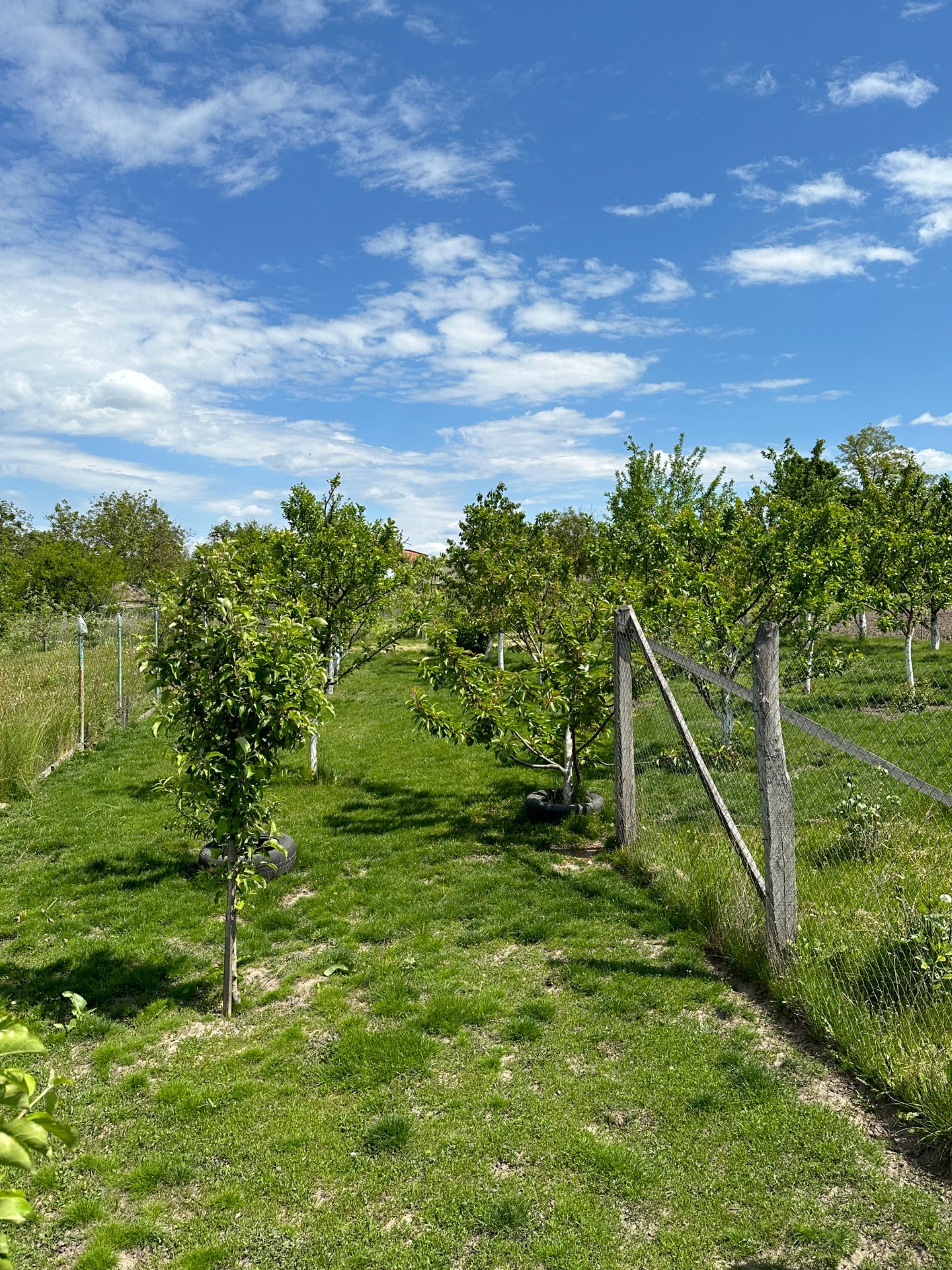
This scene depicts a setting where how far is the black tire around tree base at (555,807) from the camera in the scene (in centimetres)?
855

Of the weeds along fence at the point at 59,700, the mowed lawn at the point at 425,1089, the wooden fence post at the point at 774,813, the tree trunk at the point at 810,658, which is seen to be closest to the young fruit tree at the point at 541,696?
the mowed lawn at the point at 425,1089

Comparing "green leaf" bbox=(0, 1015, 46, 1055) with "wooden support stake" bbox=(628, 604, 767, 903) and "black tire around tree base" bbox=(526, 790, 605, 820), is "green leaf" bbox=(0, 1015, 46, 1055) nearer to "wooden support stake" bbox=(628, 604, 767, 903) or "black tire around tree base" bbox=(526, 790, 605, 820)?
"wooden support stake" bbox=(628, 604, 767, 903)

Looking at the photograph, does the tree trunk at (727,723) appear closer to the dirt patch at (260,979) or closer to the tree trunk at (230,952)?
the dirt patch at (260,979)

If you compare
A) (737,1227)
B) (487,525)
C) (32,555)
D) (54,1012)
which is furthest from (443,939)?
(32,555)

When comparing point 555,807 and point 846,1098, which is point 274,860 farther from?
point 846,1098

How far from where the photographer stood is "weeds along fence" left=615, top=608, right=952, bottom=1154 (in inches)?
159

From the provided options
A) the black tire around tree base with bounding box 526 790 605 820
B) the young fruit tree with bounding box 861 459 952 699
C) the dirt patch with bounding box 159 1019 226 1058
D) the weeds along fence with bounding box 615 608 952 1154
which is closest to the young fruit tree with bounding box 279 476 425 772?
the black tire around tree base with bounding box 526 790 605 820

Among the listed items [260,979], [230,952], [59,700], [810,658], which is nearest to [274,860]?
[260,979]

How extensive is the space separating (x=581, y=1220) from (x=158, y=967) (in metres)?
3.63

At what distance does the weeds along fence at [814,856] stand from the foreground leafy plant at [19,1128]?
373 centimetres

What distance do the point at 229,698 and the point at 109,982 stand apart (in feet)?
7.72

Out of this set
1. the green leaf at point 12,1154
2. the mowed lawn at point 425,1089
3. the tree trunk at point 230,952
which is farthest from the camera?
the tree trunk at point 230,952

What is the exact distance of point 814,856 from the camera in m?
6.20

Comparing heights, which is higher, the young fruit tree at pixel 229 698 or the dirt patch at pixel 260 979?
the young fruit tree at pixel 229 698
